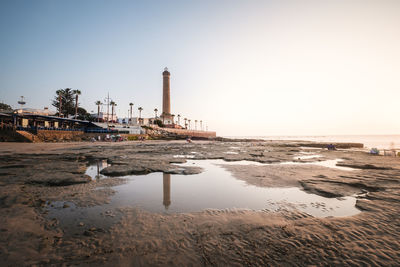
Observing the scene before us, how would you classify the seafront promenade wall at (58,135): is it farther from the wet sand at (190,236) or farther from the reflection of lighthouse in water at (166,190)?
the reflection of lighthouse in water at (166,190)

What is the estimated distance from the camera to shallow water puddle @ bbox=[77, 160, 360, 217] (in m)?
4.92

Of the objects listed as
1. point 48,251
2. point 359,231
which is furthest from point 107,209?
point 359,231

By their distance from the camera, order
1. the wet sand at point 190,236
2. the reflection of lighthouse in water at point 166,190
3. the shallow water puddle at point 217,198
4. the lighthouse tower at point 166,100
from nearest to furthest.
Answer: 1. the wet sand at point 190,236
2. the shallow water puddle at point 217,198
3. the reflection of lighthouse in water at point 166,190
4. the lighthouse tower at point 166,100

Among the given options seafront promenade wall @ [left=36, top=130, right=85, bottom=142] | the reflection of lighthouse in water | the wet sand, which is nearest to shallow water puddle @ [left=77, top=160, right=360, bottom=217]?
the reflection of lighthouse in water

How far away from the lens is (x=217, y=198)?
18.7 ft

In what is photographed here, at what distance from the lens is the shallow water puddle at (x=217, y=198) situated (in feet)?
16.1

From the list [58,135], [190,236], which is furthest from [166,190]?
[58,135]

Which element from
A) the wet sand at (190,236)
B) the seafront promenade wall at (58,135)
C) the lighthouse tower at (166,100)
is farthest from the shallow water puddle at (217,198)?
the lighthouse tower at (166,100)

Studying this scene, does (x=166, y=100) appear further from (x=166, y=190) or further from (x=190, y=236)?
(x=190, y=236)

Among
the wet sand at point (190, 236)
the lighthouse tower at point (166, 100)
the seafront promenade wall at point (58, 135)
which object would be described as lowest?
the wet sand at point (190, 236)

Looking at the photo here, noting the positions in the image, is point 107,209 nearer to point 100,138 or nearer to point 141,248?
point 141,248

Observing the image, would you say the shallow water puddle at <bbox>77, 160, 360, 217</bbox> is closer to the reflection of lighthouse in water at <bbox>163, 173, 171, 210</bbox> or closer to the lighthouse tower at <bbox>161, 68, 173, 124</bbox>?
the reflection of lighthouse in water at <bbox>163, 173, 171, 210</bbox>

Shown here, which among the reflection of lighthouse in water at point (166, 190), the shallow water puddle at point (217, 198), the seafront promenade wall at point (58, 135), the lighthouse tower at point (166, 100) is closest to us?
the shallow water puddle at point (217, 198)

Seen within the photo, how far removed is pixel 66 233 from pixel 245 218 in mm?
3795
